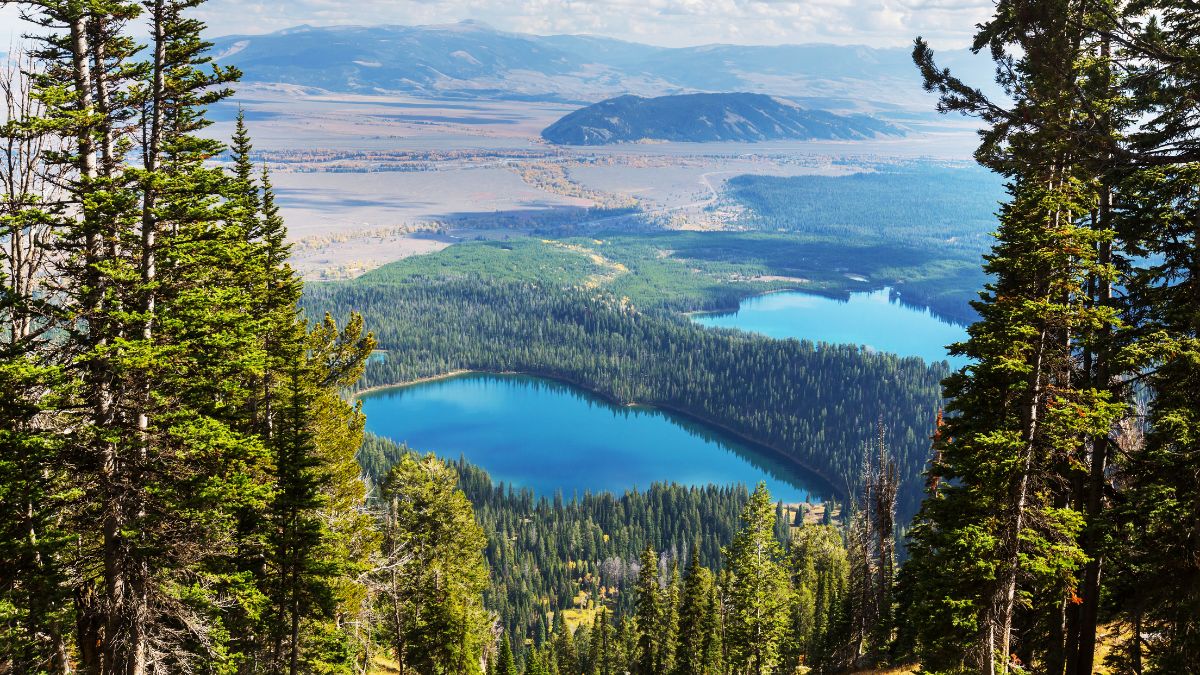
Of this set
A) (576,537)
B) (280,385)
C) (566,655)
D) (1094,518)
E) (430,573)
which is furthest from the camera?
(576,537)

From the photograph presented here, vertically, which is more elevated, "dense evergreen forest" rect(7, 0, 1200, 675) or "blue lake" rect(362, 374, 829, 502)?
"dense evergreen forest" rect(7, 0, 1200, 675)

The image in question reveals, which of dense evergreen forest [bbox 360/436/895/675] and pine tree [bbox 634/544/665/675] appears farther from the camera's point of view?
pine tree [bbox 634/544/665/675]

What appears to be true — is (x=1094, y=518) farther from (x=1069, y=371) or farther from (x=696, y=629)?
(x=696, y=629)

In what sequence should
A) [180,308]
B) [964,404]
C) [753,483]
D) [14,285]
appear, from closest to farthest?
[180,308] → [14,285] → [964,404] → [753,483]

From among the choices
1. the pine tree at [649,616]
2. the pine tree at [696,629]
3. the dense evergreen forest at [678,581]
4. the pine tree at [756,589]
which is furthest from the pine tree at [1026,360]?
the pine tree at [649,616]

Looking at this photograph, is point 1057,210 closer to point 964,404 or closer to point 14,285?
point 964,404

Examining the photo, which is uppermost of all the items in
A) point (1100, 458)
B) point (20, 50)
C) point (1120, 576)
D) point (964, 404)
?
point (20, 50)

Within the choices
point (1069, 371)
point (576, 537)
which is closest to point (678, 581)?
point (576, 537)

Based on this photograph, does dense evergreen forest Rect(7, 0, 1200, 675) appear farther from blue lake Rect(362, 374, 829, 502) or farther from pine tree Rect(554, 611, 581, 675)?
blue lake Rect(362, 374, 829, 502)

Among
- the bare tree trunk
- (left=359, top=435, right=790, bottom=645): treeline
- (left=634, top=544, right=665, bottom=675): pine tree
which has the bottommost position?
(left=359, top=435, right=790, bottom=645): treeline

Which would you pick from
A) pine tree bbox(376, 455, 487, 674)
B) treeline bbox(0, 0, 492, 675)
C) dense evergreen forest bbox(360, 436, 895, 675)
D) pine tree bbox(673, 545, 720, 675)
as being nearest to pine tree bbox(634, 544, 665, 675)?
dense evergreen forest bbox(360, 436, 895, 675)

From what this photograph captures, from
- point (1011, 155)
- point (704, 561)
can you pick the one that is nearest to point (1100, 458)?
point (1011, 155)
